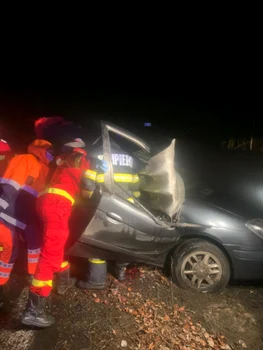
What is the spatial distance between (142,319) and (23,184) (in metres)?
1.92

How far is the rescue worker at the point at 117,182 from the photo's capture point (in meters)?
3.51

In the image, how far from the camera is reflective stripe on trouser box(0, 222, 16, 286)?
3.34 metres

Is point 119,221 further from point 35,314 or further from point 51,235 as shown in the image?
point 35,314

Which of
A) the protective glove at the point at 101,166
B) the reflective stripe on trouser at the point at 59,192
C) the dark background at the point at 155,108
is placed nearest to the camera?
the reflective stripe on trouser at the point at 59,192

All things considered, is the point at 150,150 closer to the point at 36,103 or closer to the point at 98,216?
the point at 98,216

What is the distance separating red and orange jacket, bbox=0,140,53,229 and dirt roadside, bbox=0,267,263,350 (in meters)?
0.97

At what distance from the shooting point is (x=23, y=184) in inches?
133

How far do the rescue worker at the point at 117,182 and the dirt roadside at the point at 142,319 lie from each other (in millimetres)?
144

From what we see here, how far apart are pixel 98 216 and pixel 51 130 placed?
109 cm

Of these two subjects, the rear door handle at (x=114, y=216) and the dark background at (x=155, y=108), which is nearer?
the rear door handle at (x=114, y=216)

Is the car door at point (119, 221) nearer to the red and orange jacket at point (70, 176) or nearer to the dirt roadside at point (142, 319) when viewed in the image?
the red and orange jacket at point (70, 176)

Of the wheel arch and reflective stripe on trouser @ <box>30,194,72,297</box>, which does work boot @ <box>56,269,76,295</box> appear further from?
the wheel arch

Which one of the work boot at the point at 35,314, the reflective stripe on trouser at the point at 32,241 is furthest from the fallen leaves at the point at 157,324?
the reflective stripe on trouser at the point at 32,241

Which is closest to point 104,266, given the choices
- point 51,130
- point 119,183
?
point 119,183
